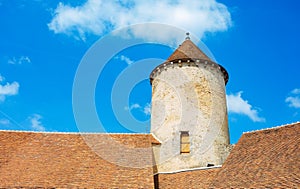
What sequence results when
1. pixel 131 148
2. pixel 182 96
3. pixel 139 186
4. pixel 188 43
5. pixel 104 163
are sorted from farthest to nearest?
1. pixel 188 43
2. pixel 182 96
3. pixel 131 148
4. pixel 104 163
5. pixel 139 186

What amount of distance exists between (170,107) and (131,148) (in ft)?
14.1

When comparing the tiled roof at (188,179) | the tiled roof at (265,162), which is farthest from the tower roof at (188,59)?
the tiled roof at (188,179)

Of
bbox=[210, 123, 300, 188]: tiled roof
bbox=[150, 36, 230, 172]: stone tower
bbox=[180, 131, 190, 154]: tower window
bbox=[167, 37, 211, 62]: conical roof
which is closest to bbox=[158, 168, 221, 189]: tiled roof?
bbox=[210, 123, 300, 188]: tiled roof

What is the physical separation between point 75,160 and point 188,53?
1026 cm

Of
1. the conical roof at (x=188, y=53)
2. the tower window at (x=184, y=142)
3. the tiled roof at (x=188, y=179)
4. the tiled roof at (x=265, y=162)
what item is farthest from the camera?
the conical roof at (x=188, y=53)

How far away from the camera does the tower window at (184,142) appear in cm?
2052

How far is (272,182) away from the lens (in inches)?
523

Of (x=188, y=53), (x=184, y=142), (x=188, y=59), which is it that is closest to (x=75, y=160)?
(x=184, y=142)

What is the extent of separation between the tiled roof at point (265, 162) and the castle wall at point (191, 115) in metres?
2.89

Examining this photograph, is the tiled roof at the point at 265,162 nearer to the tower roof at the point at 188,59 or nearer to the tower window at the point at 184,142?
the tower window at the point at 184,142

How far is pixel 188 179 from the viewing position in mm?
17109

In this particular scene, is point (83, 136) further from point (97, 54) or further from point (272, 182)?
point (272, 182)

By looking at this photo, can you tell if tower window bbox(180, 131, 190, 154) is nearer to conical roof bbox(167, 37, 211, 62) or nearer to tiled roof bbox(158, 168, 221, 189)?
tiled roof bbox(158, 168, 221, 189)

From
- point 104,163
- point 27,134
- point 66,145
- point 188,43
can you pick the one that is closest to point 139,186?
point 104,163
